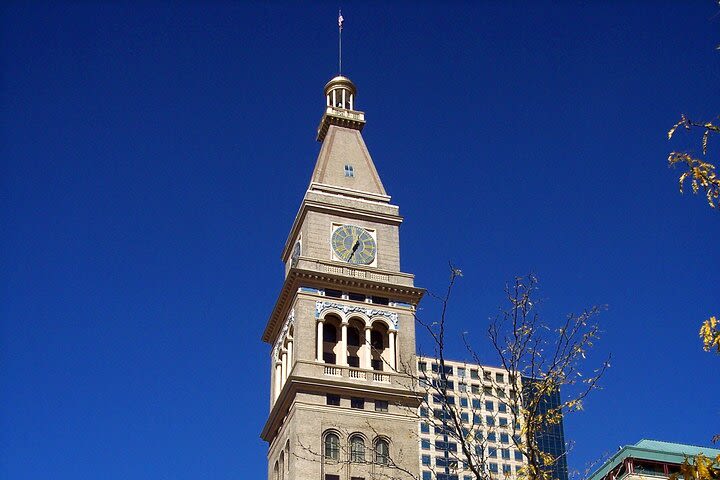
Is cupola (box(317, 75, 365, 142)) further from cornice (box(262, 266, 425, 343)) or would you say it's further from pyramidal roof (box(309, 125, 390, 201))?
cornice (box(262, 266, 425, 343))

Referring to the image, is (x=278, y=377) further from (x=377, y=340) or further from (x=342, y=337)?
(x=377, y=340)

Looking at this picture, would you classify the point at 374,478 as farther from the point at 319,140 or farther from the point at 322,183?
the point at 319,140

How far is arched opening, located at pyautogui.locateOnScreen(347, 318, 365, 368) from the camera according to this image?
79188 mm

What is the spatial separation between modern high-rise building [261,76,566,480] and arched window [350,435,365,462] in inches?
2.8

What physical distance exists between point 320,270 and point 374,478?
16.8 m

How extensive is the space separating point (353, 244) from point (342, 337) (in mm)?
8586

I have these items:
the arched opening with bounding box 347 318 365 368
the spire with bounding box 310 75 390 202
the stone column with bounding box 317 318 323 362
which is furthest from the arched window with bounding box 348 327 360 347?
the spire with bounding box 310 75 390 202

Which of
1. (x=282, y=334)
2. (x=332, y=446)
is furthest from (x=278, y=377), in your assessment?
(x=332, y=446)

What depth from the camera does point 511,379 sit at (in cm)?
2506

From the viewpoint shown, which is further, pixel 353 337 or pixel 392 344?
pixel 353 337

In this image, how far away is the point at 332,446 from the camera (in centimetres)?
7306

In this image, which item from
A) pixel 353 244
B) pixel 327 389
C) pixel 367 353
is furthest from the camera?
pixel 353 244

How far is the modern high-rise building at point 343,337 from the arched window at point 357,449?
7cm

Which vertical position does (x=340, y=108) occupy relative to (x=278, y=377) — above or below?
above
